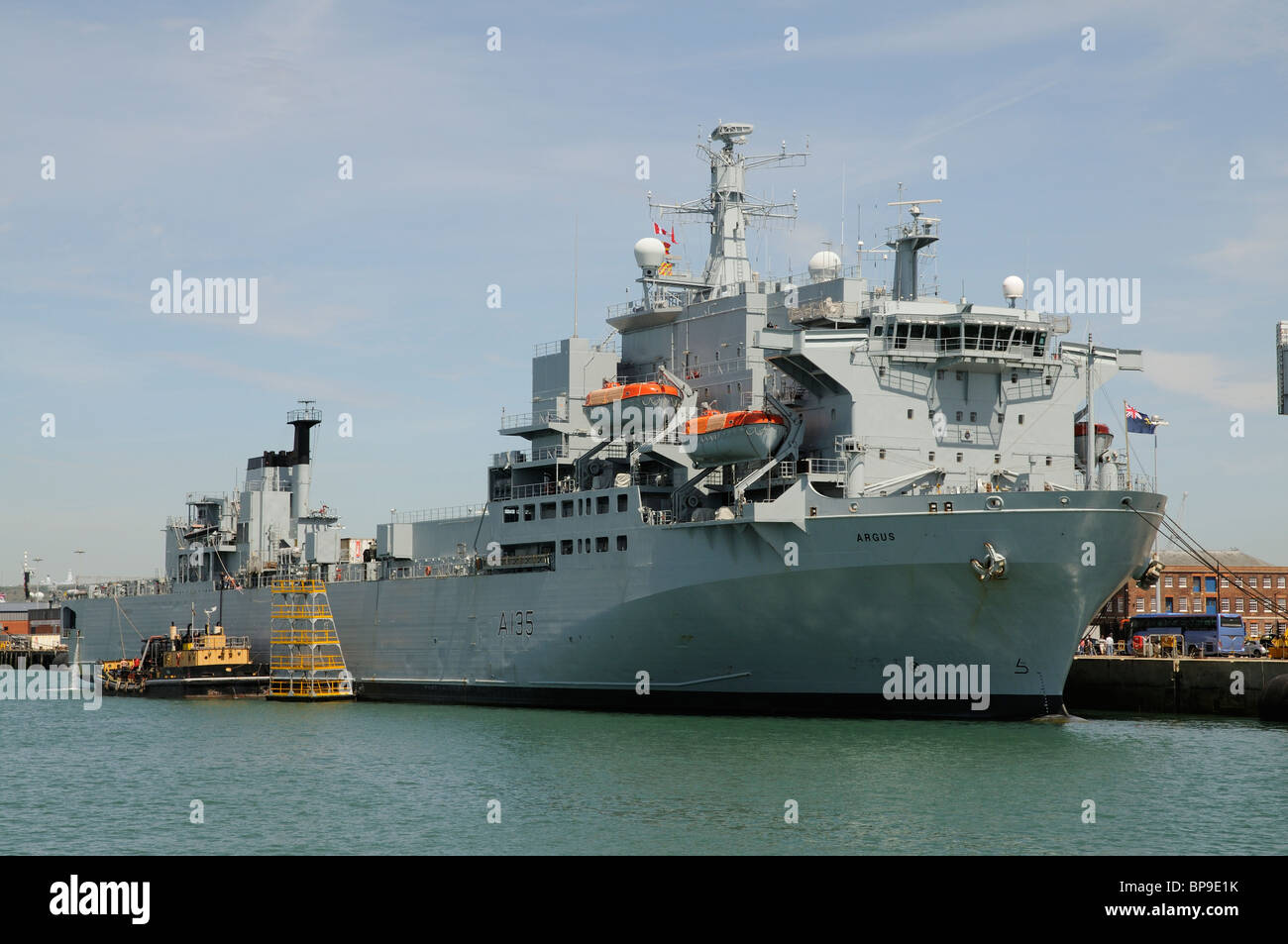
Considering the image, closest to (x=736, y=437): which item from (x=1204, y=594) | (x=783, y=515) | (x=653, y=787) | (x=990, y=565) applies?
(x=783, y=515)

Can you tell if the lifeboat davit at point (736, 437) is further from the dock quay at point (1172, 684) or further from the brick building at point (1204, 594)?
the brick building at point (1204, 594)

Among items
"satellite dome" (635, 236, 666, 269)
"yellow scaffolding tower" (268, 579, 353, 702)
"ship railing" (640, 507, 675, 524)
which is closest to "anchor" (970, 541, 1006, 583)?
"ship railing" (640, 507, 675, 524)

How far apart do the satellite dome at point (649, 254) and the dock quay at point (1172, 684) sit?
18321mm

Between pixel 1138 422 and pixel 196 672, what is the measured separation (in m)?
32.5

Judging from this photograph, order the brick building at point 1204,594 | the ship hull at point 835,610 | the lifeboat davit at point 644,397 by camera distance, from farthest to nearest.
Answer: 1. the brick building at point 1204,594
2. the lifeboat davit at point 644,397
3. the ship hull at point 835,610

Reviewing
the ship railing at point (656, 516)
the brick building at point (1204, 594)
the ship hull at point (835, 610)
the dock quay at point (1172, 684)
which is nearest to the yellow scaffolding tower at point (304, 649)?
the ship hull at point (835, 610)

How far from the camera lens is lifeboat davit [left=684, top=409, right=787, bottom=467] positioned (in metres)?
37.3

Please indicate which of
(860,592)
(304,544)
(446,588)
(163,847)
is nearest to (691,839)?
(163,847)

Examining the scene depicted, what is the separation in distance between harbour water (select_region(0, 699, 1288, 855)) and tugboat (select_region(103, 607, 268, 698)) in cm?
1088

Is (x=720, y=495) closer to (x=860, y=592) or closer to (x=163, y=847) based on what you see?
(x=860, y=592)

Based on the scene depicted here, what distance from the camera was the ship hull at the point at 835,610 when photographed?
110 feet

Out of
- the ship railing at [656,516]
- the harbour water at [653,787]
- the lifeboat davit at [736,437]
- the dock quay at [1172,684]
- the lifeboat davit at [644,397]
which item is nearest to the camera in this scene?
the harbour water at [653,787]

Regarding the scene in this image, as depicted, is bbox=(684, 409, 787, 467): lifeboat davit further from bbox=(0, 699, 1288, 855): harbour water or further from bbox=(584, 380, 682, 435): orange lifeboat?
bbox=(0, 699, 1288, 855): harbour water

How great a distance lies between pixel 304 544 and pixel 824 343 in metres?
26.4
